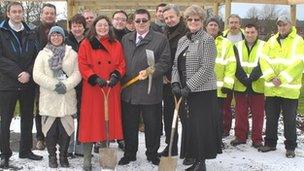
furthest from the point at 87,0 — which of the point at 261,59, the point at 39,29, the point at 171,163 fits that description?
the point at 171,163

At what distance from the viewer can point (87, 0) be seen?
424 inches

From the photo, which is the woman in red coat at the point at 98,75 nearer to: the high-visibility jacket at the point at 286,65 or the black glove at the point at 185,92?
the black glove at the point at 185,92

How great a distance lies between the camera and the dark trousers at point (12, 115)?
613 cm

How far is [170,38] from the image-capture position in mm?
6375

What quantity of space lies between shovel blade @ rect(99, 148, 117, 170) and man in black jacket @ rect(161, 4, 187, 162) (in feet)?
2.90

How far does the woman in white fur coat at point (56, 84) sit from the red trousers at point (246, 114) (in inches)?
104

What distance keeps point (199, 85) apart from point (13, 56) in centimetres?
233

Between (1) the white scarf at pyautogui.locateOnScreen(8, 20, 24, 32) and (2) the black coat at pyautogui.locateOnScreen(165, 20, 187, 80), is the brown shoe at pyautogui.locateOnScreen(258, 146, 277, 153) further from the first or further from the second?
(1) the white scarf at pyautogui.locateOnScreen(8, 20, 24, 32)

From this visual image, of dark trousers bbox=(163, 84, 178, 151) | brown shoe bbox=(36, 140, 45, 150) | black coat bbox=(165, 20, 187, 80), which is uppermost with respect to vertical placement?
black coat bbox=(165, 20, 187, 80)

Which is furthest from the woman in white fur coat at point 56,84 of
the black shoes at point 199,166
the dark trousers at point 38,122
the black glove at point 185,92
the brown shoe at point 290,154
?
the brown shoe at point 290,154

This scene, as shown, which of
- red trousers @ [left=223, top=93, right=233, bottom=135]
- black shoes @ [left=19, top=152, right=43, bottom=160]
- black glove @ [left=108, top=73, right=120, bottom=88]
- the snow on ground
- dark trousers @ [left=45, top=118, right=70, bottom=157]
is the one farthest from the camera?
red trousers @ [left=223, top=93, right=233, bottom=135]

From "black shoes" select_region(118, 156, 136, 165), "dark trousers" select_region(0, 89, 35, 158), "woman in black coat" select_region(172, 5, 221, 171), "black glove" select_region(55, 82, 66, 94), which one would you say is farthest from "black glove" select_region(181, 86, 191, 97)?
"dark trousers" select_region(0, 89, 35, 158)

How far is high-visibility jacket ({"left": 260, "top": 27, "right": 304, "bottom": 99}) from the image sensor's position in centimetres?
673

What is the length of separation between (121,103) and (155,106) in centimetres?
45
